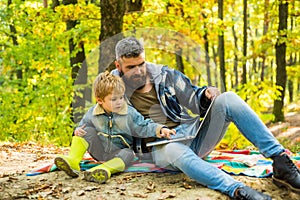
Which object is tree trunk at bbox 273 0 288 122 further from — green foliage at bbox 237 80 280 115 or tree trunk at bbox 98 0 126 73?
tree trunk at bbox 98 0 126 73

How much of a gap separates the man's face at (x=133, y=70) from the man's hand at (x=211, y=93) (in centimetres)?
47

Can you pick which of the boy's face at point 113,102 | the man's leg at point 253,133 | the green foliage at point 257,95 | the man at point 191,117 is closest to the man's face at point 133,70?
the man at point 191,117

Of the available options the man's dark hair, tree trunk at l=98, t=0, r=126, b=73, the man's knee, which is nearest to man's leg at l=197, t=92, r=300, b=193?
the man's knee

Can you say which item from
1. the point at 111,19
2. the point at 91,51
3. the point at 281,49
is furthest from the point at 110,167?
the point at 281,49

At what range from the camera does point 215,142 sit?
10.2ft

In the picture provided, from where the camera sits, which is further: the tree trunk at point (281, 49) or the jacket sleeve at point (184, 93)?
the tree trunk at point (281, 49)

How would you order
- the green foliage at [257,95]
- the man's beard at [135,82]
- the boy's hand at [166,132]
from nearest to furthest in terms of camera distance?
1. the boy's hand at [166,132]
2. the man's beard at [135,82]
3. the green foliage at [257,95]

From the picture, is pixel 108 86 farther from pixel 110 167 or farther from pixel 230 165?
pixel 230 165

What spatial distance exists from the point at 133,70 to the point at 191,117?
1.83 ft

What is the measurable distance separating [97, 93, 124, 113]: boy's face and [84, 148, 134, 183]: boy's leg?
1.08ft

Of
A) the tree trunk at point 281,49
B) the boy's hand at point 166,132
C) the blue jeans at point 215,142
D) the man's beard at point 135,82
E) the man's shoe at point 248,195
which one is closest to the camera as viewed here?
the man's shoe at point 248,195

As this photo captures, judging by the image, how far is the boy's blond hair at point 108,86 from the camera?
10.0 feet

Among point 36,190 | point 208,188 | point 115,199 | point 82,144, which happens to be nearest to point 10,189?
point 36,190

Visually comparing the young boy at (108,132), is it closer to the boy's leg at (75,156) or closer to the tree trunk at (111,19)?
the boy's leg at (75,156)
